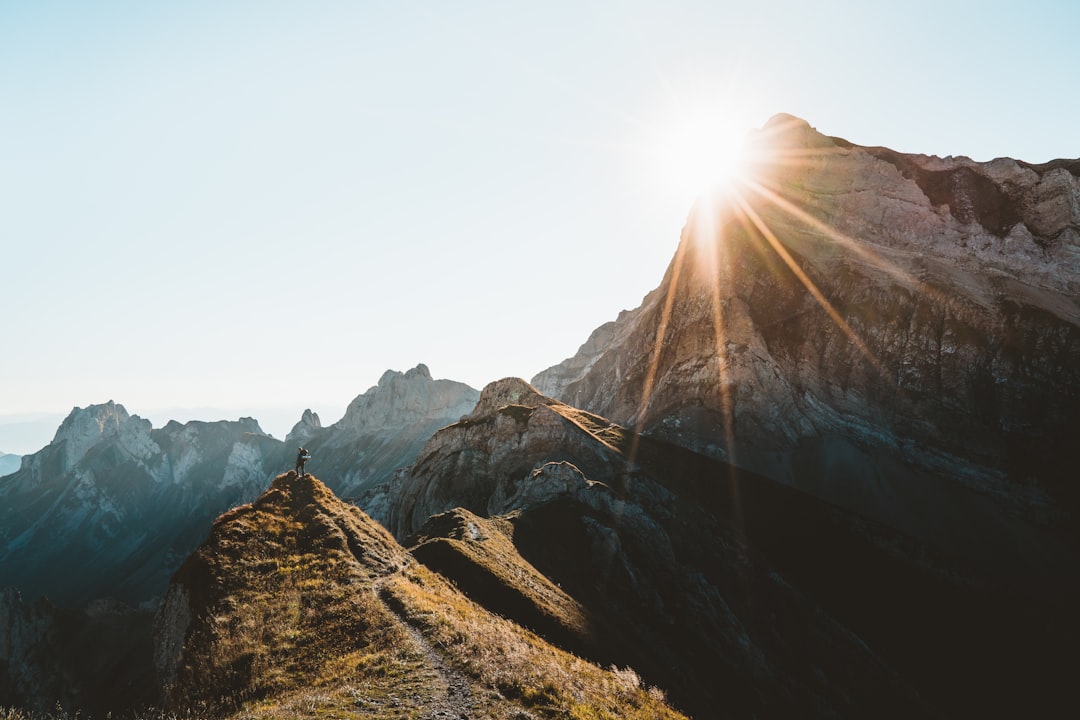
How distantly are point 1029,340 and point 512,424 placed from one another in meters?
108

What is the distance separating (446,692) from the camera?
17.9 m

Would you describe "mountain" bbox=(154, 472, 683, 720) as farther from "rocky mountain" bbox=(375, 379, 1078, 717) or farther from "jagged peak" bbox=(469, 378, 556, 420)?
"jagged peak" bbox=(469, 378, 556, 420)

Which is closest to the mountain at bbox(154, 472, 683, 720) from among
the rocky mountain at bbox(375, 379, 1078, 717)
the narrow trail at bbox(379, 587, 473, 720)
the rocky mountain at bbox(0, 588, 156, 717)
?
the narrow trail at bbox(379, 587, 473, 720)

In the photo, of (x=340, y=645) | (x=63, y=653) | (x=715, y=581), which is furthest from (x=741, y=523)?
(x=63, y=653)

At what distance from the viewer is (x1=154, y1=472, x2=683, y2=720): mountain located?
17.6 m

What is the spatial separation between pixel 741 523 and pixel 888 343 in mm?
74705

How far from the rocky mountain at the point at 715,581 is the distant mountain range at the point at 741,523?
35 centimetres

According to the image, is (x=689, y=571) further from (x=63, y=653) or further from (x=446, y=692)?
(x=63, y=653)

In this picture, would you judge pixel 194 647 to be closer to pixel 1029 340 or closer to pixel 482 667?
pixel 482 667

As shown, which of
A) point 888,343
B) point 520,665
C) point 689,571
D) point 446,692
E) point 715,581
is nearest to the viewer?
point 446,692

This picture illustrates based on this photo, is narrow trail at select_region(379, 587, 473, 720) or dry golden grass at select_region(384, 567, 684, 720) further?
dry golden grass at select_region(384, 567, 684, 720)

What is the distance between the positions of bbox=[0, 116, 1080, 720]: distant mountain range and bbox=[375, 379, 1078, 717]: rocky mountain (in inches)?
13.7

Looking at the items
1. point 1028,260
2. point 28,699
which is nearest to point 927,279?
point 1028,260

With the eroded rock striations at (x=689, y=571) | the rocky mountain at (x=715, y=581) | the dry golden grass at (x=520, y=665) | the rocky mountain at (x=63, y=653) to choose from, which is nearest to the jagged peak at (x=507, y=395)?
the eroded rock striations at (x=689, y=571)
